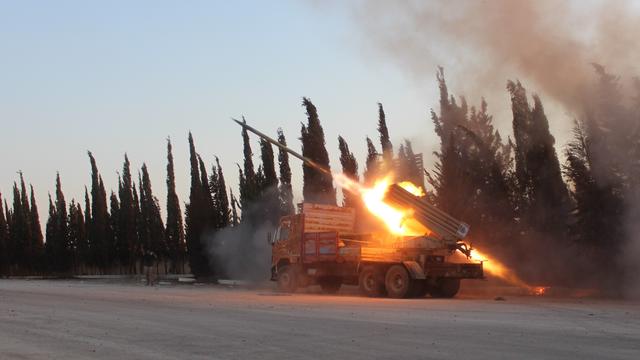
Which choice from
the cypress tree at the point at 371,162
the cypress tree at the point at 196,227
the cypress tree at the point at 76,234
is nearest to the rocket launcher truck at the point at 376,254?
the cypress tree at the point at 371,162

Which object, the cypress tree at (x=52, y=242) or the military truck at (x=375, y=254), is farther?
the cypress tree at (x=52, y=242)

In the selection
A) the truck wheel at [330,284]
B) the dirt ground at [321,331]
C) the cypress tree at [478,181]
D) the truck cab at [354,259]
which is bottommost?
the dirt ground at [321,331]

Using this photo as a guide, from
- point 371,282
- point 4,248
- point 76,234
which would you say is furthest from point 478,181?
point 4,248

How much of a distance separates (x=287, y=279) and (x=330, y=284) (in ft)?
4.98

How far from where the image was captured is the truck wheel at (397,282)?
2055 centimetres

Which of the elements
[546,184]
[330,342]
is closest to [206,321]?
[330,342]

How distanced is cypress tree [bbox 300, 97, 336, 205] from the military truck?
46.3 feet

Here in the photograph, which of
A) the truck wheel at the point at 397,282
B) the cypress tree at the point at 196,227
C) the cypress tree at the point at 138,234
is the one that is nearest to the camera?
the truck wheel at the point at 397,282

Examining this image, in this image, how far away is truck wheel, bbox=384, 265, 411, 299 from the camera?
20.5 meters

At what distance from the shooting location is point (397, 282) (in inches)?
824

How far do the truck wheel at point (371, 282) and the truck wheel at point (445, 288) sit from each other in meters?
1.54

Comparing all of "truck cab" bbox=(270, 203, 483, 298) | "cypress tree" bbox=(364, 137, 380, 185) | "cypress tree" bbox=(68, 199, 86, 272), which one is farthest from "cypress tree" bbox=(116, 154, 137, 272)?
"truck cab" bbox=(270, 203, 483, 298)

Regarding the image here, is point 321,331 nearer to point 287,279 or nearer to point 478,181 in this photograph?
point 287,279

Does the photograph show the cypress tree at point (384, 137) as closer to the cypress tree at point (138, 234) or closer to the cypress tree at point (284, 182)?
the cypress tree at point (284, 182)
